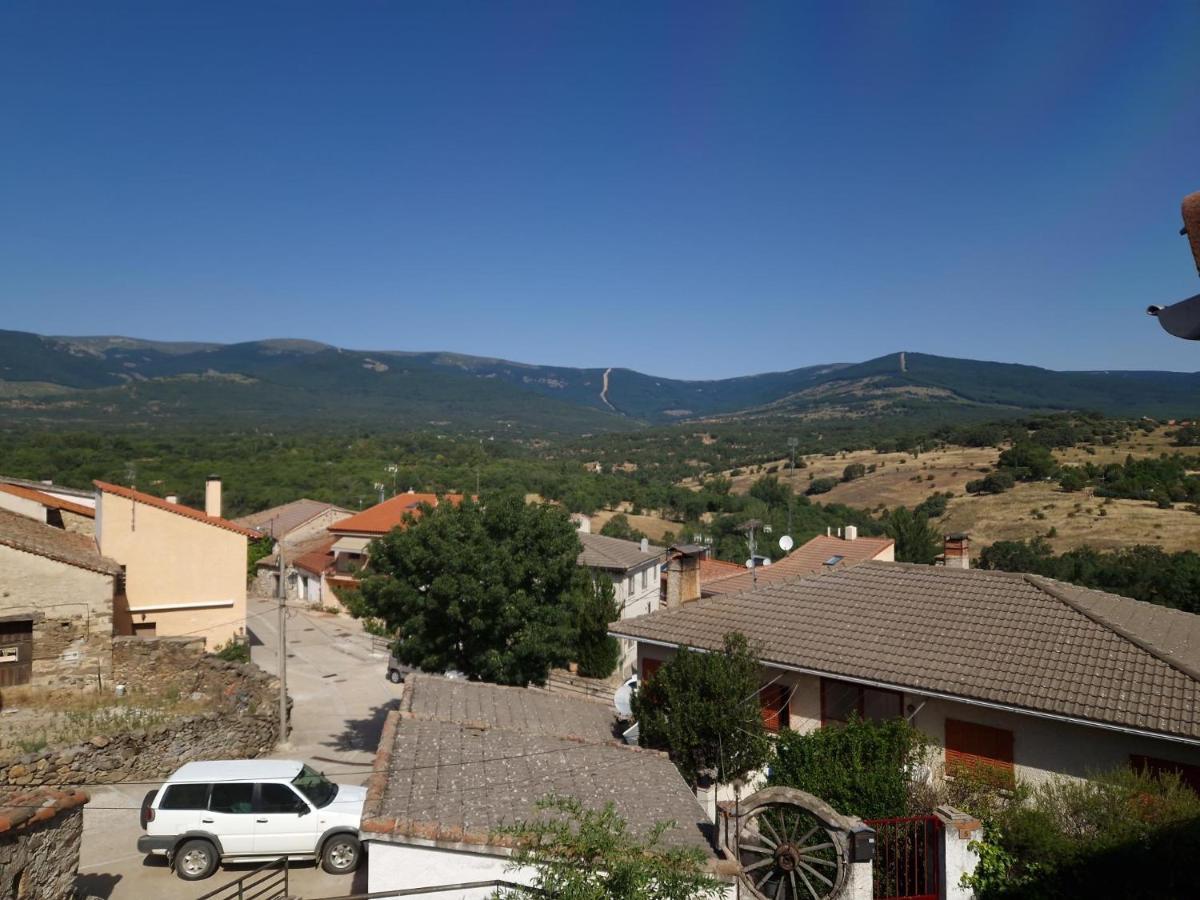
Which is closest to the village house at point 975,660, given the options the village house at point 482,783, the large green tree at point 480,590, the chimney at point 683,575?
the chimney at point 683,575

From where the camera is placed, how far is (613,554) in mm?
38281

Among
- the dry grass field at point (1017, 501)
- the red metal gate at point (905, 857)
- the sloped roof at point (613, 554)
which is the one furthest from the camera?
the dry grass field at point (1017, 501)

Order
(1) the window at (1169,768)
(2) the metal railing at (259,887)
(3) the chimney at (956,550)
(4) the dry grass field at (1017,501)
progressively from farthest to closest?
(4) the dry grass field at (1017,501), (3) the chimney at (956,550), (1) the window at (1169,768), (2) the metal railing at (259,887)

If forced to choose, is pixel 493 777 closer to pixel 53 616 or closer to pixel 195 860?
pixel 195 860

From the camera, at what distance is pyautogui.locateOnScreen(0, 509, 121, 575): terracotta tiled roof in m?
19.7

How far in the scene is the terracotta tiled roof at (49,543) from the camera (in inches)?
775

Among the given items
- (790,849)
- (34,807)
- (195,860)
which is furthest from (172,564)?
(790,849)

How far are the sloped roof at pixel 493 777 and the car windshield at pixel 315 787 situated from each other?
6.48ft

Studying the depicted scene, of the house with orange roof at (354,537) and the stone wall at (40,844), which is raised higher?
the stone wall at (40,844)

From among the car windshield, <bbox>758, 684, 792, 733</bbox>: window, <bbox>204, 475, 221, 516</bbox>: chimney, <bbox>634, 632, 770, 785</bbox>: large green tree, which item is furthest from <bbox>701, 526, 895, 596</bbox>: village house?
A: <bbox>204, 475, 221, 516</bbox>: chimney

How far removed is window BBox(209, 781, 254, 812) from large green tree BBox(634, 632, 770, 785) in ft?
22.2

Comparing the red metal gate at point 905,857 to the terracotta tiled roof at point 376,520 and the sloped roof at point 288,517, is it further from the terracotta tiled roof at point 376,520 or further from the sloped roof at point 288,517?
the sloped roof at point 288,517

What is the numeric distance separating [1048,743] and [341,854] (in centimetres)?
1155

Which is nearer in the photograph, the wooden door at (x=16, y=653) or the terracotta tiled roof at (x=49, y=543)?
the wooden door at (x=16, y=653)
